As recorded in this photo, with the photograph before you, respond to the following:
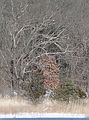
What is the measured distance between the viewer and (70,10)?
66.9 ft

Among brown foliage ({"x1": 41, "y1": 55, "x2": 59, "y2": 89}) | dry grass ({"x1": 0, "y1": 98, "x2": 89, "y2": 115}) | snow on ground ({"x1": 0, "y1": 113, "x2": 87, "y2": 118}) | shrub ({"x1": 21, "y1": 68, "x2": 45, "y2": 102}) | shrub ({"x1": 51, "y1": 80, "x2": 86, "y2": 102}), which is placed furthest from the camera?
brown foliage ({"x1": 41, "y1": 55, "x2": 59, "y2": 89})

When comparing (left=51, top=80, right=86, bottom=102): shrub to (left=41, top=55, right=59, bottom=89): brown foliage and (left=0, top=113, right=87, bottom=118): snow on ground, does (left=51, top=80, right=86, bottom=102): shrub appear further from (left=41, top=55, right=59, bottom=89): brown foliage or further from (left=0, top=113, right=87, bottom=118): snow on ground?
(left=41, top=55, right=59, bottom=89): brown foliage

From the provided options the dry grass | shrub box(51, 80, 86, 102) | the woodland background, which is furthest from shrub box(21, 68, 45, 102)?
the woodland background

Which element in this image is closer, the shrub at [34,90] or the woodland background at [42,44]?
the shrub at [34,90]

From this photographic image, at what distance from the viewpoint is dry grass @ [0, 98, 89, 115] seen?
480 inches

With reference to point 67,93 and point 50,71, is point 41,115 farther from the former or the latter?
point 50,71

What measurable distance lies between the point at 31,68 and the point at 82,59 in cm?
293

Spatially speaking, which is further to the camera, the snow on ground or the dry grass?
the dry grass

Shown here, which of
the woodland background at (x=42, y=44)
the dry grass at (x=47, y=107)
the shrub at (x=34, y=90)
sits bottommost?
the dry grass at (x=47, y=107)

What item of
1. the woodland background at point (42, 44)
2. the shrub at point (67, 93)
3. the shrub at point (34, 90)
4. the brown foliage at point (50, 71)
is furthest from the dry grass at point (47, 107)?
the brown foliage at point (50, 71)

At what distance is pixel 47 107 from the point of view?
1269 cm

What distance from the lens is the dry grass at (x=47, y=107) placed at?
1219cm

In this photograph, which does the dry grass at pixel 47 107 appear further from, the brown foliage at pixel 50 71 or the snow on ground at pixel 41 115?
the brown foliage at pixel 50 71

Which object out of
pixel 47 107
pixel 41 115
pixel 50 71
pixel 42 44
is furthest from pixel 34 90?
pixel 42 44
